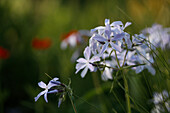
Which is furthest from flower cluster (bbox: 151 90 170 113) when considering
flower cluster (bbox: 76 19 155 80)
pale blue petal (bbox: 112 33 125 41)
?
pale blue petal (bbox: 112 33 125 41)

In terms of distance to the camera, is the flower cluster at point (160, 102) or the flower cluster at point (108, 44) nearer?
the flower cluster at point (108, 44)

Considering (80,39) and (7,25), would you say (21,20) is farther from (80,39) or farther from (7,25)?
(80,39)

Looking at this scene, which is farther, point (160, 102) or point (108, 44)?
point (160, 102)

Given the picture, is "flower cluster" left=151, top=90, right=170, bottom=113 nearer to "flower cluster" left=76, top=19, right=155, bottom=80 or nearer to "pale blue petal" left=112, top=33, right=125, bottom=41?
"flower cluster" left=76, top=19, right=155, bottom=80

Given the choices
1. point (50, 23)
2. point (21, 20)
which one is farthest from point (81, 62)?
A: point (50, 23)

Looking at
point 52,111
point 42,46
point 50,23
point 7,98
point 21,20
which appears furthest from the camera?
point 50,23

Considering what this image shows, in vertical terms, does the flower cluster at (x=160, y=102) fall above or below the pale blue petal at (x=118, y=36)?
below

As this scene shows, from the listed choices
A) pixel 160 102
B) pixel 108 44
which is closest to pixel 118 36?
pixel 108 44

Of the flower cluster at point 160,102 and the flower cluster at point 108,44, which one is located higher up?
the flower cluster at point 108,44

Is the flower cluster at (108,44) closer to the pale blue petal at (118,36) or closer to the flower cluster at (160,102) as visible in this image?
the pale blue petal at (118,36)

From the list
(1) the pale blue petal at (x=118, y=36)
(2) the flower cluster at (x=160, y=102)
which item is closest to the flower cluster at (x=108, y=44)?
(1) the pale blue petal at (x=118, y=36)

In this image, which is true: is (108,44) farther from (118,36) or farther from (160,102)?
(160,102)
